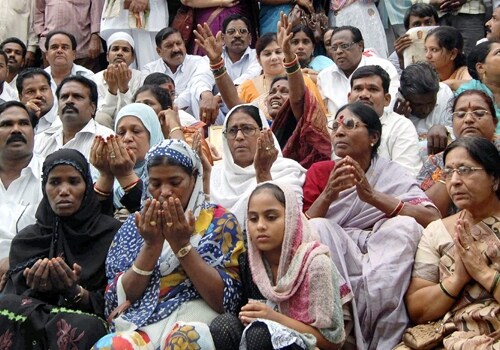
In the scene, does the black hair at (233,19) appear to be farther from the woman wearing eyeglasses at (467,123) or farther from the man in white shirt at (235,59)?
the woman wearing eyeglasses at (467,123)

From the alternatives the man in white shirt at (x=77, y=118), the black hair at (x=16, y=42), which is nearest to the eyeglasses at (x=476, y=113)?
the man in white shirt at (x=77, y=118)

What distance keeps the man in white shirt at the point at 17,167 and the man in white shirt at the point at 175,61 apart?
9.02ft

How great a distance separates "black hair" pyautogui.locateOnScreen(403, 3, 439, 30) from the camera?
8828mm

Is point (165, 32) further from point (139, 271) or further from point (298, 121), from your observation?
point (139, 271)

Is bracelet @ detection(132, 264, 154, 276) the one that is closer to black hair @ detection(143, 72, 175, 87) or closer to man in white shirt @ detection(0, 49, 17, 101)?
black hair @ detection(143, 72, 175, 87)

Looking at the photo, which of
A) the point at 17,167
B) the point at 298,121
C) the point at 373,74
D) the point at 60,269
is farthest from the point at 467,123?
the point at 17,167

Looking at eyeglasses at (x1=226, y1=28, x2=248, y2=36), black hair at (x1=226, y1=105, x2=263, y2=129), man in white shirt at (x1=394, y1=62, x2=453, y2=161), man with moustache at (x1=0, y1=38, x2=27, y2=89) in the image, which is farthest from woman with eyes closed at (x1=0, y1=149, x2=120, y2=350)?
man with moustache at (x1=0, y1=38, x2=27, y2=89)

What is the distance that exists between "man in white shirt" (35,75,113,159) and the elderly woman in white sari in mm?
1301

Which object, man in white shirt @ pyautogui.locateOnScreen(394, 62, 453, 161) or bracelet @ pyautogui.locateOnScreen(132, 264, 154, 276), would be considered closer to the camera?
bracelet @ pyautogui.locateOnScreen(132, 264, 154, 276)

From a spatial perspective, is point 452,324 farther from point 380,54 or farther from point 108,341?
point 380,54

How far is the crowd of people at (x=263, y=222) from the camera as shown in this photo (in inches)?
176

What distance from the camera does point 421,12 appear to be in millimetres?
8820

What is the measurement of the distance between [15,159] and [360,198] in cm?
244

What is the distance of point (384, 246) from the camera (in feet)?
16.2
